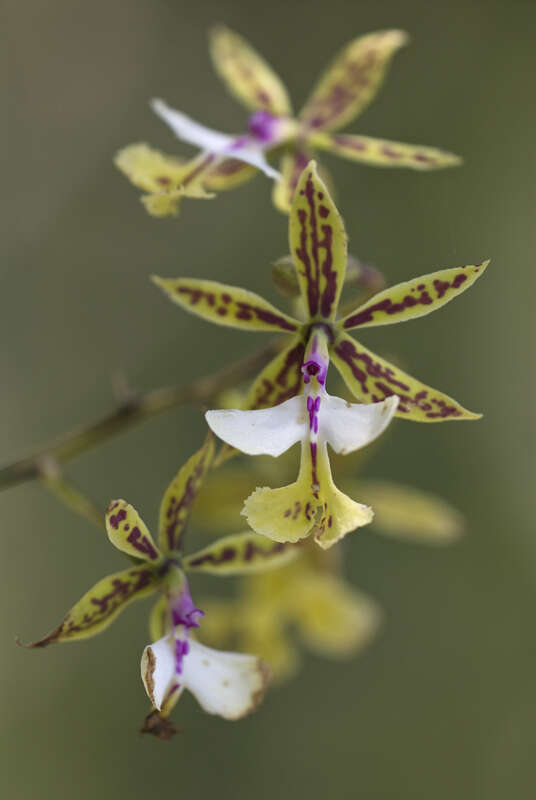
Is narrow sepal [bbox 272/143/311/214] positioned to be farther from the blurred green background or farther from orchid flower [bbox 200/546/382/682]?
the blurred green background

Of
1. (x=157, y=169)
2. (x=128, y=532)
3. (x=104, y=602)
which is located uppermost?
(x=157, y=169)

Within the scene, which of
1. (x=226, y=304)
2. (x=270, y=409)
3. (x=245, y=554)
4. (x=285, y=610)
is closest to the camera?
(x=270, y=409)

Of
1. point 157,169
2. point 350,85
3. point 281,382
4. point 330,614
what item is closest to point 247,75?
point 350,85

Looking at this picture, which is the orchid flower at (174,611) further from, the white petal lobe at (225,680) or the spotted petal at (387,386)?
the spotted petal at (387,386)

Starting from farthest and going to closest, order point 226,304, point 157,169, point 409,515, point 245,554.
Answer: point 409,515 → point 157,169 → point 245,554 → point 226,304

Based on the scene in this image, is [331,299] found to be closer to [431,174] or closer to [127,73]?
[431,174]

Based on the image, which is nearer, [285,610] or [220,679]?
[220,679]

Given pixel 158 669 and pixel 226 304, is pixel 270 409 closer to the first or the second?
pixel 226 304

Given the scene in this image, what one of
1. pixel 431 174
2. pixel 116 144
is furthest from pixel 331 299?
pixel 116 144
